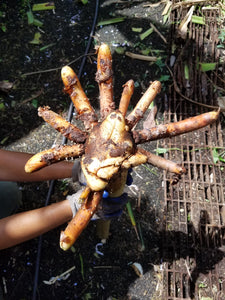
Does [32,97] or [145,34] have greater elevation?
[145,34]

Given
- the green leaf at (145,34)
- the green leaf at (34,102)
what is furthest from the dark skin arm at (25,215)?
the green leaf at (145,34)

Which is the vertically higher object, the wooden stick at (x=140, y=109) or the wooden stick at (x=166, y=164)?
the wooden stick at (x=140, y=109)

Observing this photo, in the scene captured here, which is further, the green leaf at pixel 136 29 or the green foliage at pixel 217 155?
the green leaf at pixel 136 29

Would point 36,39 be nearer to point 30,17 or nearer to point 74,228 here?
point 30,17

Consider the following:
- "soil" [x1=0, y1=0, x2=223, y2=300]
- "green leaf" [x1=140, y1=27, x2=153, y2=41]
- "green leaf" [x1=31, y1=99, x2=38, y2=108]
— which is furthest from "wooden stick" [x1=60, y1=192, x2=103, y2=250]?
"green leaf" [x1=140, y1=27, x2=153, y2=41]

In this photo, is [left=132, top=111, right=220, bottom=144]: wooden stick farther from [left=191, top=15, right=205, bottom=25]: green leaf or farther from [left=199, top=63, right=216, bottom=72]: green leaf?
[left=191, top=15, right=205, bottom=25]: green leaf

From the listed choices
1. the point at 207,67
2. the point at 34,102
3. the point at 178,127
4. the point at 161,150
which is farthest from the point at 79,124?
the point at 178,127

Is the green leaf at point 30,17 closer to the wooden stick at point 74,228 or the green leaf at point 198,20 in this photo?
the green leaf at point 198,20
